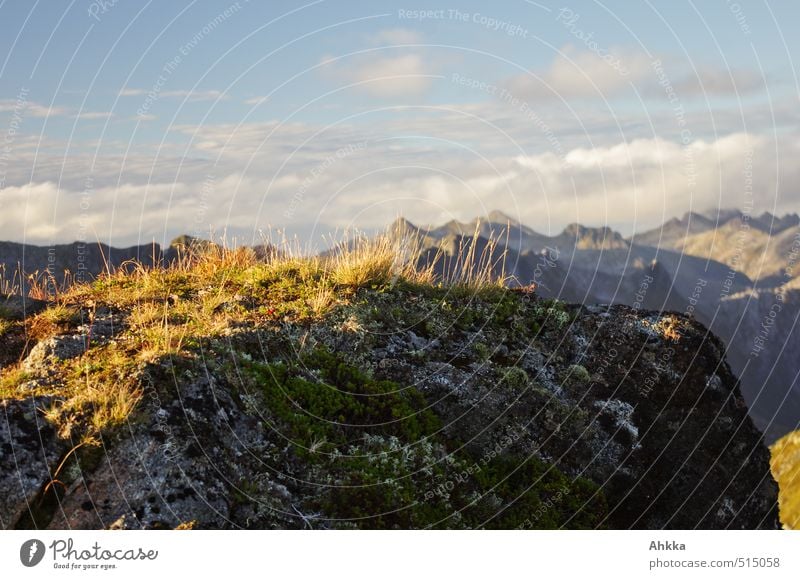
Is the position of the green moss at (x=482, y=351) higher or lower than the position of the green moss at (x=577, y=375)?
higher

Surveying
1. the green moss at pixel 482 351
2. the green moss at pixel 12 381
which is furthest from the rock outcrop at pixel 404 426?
the green moss at pixel 12 381

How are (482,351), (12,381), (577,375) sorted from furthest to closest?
1. (577,375)
2. (482,351)
3. (12,381)

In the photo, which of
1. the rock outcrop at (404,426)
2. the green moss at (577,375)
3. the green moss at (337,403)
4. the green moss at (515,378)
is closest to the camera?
the rock outcrop at (404,426)

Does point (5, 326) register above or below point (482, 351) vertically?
above

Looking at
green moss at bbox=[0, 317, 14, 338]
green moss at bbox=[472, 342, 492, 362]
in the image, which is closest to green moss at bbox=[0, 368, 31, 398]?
green moss at bbox=[0, 317, 14, 338]

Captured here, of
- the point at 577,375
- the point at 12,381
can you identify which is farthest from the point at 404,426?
the point at 12,381

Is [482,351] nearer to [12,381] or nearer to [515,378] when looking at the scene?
[515,378]

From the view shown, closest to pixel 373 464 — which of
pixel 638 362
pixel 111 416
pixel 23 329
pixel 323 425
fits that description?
pixel 323 425

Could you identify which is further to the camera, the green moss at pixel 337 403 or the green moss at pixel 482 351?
the green moss at pixel 482 351

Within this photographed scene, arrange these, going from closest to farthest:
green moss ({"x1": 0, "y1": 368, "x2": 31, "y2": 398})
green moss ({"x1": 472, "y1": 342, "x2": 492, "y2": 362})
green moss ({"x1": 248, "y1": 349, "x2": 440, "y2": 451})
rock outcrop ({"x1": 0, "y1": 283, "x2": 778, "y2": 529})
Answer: rock outcrop ({"x1": 0, "y1": 283, "x2": 778, "y2": 529}) → green moss ({"x1": 0, "y1": 368, "x2": 31, "y2": 398}) → green moss ({"x1": 248, "y1": 349, "x2": 440, "y2": 451}) → green moss ({"x1": 472, "y1": 342, "x2": 492, "y2": 362})

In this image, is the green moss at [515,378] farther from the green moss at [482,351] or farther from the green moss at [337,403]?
the green moss at [337,403]

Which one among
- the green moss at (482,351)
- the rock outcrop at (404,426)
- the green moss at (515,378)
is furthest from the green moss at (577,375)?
the green moss at (482,351)

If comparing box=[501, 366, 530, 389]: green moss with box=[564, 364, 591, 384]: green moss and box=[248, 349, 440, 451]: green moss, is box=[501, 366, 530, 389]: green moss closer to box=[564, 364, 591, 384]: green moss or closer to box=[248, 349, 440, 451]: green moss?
box=[564, 364, 591, 384]: green moss

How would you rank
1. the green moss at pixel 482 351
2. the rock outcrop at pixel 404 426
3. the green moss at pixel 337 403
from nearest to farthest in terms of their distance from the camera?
the rock outcrop at pixel 404 426, the green moss at pixel 337 403, the green moss at pixel 482 351
